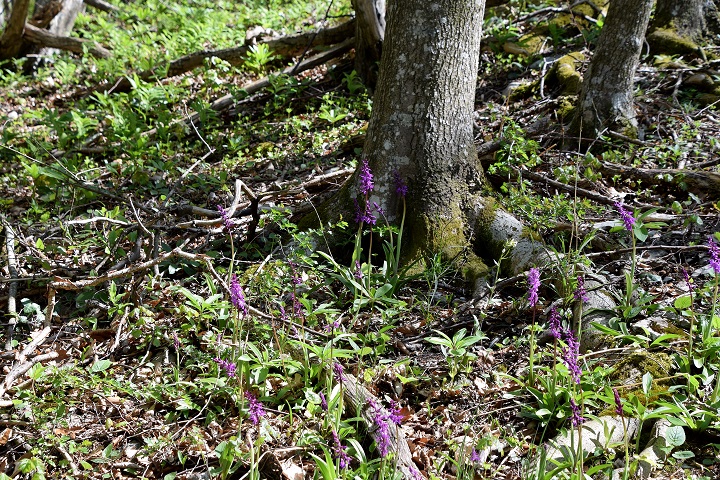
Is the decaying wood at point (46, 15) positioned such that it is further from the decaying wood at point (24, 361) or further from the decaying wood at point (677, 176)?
the decaying wood at point (677, 176)

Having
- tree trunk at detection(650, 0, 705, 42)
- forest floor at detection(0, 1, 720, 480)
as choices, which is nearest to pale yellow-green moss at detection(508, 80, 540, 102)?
forest floor at detection(0, 1, 720, 480)

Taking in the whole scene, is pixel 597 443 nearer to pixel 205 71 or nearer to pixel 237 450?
pixel 237 450

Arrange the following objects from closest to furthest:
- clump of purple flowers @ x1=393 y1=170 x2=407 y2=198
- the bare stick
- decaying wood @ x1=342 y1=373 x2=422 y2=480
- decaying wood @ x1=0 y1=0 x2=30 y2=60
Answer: decaying wood @ x1=342 y1=373 x2=422 y2=480 < clump of purple flowers @ x1=393 y1=170 x2=407 y2=198 < decaying wood @ x1=0 y1=0 x2=30 y2=60 < the bare stick

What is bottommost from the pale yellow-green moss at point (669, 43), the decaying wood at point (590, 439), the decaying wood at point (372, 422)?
the decaying wood at point (372, 422)

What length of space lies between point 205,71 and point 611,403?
6.81 m

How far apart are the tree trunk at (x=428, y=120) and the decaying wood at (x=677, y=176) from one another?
4.98 ft

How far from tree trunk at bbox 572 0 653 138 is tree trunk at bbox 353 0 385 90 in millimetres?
2409

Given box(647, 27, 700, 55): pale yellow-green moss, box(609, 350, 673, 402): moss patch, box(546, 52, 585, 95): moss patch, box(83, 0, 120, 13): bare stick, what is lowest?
box(609, 350, 673, 402): moss patch

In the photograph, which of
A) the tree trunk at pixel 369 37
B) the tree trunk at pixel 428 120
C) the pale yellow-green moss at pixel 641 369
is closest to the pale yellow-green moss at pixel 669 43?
the tree trunk at pixel 369 37

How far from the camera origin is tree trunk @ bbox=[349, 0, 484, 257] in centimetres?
423

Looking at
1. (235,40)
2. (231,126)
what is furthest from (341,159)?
(235,40)

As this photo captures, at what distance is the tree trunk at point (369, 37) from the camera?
7152 mm

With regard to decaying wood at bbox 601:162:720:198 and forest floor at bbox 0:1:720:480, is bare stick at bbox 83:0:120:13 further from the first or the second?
decaying wood at bbox 601:162:720:198

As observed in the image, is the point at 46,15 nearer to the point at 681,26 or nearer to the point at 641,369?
the point at 681,26
